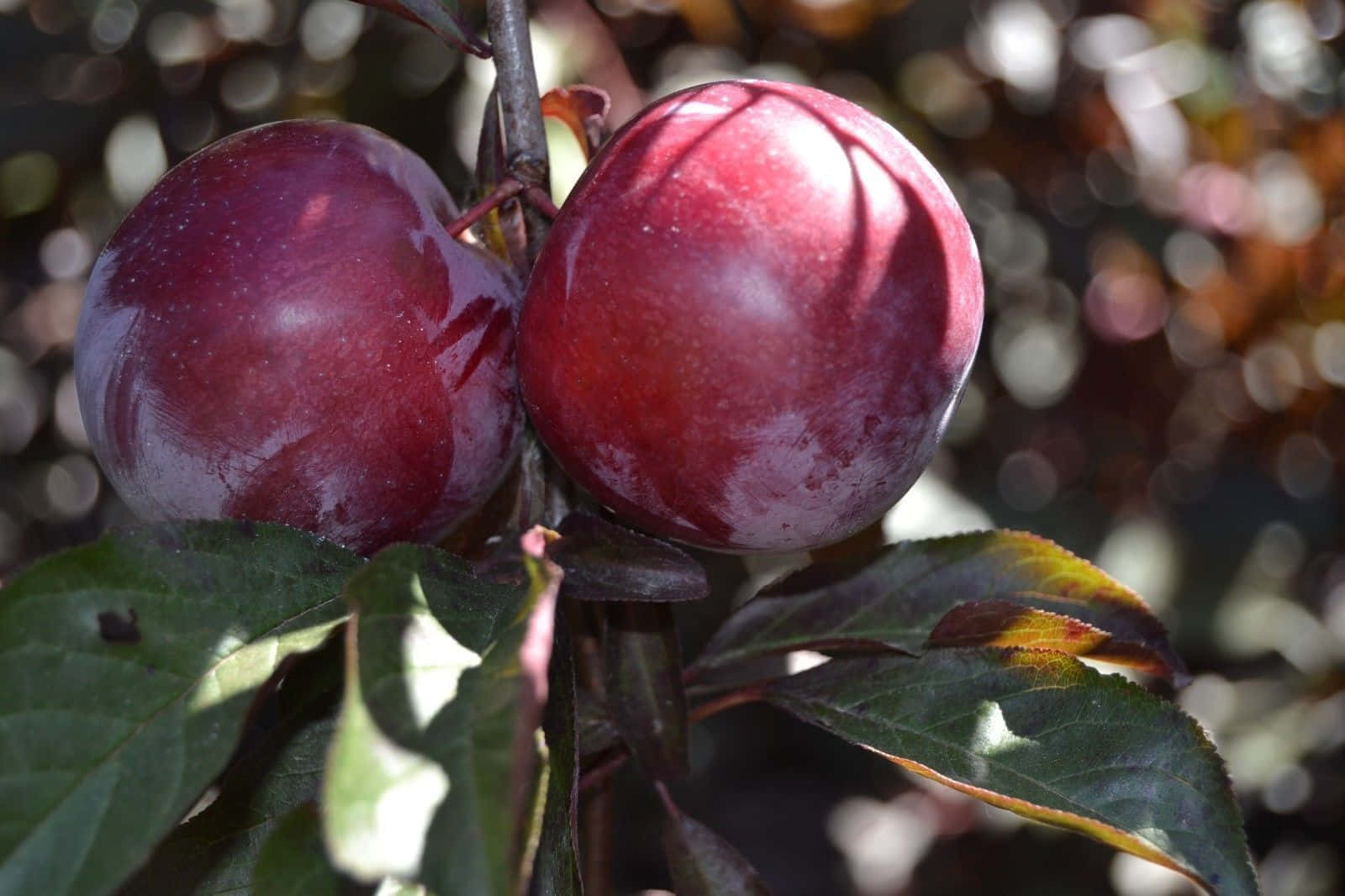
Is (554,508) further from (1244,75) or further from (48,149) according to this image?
(1244,75)

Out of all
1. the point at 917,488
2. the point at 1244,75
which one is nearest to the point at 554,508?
the point at 917,488

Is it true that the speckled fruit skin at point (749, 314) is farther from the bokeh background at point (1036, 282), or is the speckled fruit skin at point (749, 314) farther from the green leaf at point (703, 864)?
the bokeh background at point (1036, 282)

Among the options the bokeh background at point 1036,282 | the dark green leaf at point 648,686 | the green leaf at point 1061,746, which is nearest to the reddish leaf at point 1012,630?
the green leaf at point 1061,746

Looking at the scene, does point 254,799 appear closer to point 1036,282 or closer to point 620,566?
point 620,566

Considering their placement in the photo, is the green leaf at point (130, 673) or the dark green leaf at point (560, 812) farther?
Answer: the dark green leaf at point (560, 812)

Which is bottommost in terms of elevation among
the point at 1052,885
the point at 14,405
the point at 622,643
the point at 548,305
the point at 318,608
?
the point at 1052,885

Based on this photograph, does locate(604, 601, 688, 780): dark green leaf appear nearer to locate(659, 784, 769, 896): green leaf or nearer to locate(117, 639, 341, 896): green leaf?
locate(659, 784, 769, 896): green leaf

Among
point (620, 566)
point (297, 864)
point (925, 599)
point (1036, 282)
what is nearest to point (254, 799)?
point (297, 864)
